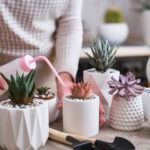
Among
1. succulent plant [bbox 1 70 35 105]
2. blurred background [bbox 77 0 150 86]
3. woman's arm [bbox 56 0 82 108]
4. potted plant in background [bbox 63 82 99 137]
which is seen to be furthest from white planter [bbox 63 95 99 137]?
blurred background [bbox 77 0 150 86]

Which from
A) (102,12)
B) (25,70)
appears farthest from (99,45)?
(102,12)

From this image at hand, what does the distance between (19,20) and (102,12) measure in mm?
1703

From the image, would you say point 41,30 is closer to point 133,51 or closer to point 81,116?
point 81,116

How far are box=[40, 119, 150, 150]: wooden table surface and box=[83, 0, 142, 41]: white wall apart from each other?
1.83 metres

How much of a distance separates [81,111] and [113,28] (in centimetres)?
171

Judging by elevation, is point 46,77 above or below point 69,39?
below

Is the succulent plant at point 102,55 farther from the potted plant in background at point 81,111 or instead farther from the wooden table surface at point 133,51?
the wooden table surface at point 133,51

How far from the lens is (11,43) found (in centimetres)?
126

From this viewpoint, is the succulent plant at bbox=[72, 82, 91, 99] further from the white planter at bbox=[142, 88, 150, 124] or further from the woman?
the woman

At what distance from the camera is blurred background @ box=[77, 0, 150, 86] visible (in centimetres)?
231

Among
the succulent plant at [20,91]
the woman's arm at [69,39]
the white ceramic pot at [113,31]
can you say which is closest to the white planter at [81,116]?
the succulent plant at [20,91]

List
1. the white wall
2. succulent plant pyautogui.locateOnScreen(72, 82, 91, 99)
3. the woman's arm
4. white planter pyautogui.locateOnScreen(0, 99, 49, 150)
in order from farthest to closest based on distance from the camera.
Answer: the white wall, the woman's arm, succulent plant pyautogui.locateOnScreen(72, 82, 91, 99), white planter pyautogui.locateOnScreen(0, 99, 49, 150)

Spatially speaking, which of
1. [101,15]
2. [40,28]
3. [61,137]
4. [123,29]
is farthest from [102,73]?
[101,15]

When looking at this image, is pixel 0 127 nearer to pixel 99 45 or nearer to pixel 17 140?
pixel 17 140
